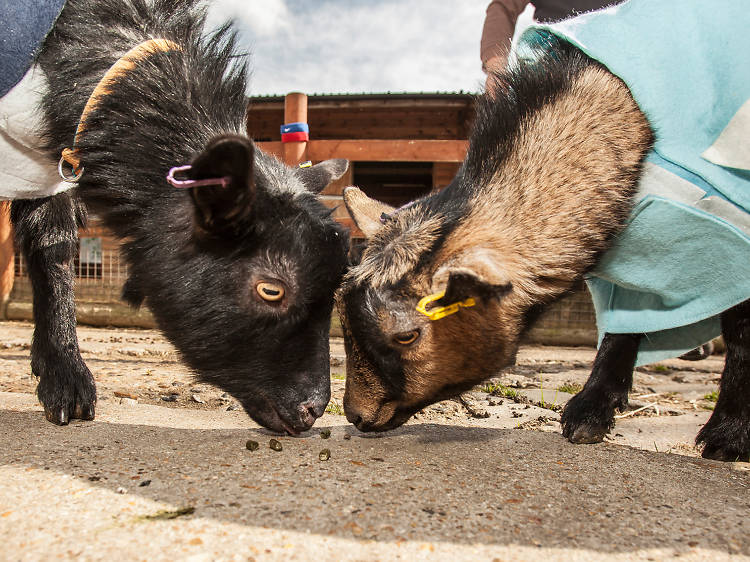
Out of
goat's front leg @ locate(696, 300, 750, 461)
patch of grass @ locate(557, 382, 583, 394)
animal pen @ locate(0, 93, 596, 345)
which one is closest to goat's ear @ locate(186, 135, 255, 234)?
goat's front leg @ locate(696, 300, 750, 461)

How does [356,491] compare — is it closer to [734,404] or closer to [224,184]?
[224,184]

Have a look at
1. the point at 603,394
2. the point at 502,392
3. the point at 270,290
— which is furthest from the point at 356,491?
the point at 502,392

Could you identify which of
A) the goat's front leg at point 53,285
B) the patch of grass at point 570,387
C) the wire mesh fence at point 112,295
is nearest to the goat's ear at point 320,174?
the goat's front leg at point 53,285

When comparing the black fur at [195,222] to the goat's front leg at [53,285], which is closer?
the black fur at [195,222]

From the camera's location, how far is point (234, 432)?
294 centimetres

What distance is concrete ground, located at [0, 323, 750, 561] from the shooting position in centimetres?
165

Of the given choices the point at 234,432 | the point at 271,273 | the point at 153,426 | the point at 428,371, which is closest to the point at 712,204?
the point at 428,371

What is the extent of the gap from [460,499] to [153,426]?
165 cm

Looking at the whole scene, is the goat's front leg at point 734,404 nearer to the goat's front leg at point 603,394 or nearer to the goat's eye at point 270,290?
the goat's front leg at point 603,394

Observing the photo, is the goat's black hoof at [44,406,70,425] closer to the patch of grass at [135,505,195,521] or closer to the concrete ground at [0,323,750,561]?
the concrete ground at [0,323,750,561]

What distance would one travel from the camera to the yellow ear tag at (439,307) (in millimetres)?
2410

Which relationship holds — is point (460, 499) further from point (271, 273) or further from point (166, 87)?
point (166, 87)

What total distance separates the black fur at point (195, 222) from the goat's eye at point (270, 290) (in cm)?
3

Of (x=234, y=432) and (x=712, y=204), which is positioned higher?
(x=712, y=204)
